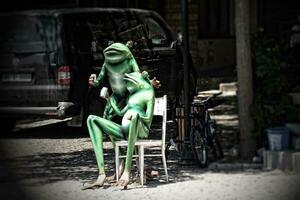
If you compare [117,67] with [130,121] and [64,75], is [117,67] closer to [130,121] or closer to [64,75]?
[130,121]

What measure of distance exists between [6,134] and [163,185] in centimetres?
469

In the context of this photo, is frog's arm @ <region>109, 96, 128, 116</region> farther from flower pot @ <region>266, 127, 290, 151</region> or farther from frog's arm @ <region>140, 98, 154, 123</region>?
flower pot @ <region>266, 127, 290, 151</region>

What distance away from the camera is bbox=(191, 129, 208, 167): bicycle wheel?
296 inches

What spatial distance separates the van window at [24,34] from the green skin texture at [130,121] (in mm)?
3212

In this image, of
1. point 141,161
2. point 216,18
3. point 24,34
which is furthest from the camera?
point 216,18

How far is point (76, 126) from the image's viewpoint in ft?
33.3

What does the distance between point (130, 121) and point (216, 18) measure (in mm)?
11328

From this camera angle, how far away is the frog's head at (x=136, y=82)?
267 inches

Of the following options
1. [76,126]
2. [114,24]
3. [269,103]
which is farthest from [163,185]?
[114,24]

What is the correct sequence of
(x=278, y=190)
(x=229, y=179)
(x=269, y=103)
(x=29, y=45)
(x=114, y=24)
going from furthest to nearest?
(x=114, y=24)
(x=29, y=45)
(x=269, y=103)
(x=229, y=179)
(x=278, y=190)

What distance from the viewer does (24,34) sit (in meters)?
9.91

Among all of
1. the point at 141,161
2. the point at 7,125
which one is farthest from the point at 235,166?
the point at 7,125

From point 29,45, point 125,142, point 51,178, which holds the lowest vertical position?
point 51,178

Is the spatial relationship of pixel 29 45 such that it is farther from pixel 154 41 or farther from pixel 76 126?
pixel 154 41
